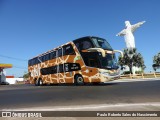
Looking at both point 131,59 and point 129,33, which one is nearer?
point 131,59

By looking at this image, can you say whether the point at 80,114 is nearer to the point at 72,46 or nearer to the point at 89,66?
the point at 89,66

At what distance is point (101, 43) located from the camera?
21.9m

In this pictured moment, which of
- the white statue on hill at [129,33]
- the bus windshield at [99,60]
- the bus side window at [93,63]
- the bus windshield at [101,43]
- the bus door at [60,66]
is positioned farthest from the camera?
the white statue on hill at [129,33]

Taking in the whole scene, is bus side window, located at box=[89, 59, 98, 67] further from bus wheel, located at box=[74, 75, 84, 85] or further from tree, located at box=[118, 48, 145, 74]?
tree, located at box=[118, 48, 145, 74]

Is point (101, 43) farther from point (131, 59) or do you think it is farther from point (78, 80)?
point (131, 59)

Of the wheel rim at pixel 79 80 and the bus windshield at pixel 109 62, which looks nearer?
the bus windshield at pixel 109 62

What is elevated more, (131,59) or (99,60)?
(131,59)

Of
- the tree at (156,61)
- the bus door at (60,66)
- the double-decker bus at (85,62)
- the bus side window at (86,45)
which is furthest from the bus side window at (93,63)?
the tree at (156,61)

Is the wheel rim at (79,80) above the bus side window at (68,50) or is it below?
below

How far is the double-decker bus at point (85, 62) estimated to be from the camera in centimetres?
2100

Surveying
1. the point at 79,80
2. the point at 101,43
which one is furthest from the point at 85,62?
the point at 101,43

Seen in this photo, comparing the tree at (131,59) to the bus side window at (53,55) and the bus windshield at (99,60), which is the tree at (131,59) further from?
the bus windshield at (99,60)

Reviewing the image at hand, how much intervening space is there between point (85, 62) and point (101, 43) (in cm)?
202

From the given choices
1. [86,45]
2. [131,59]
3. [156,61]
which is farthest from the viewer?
[156,61]
